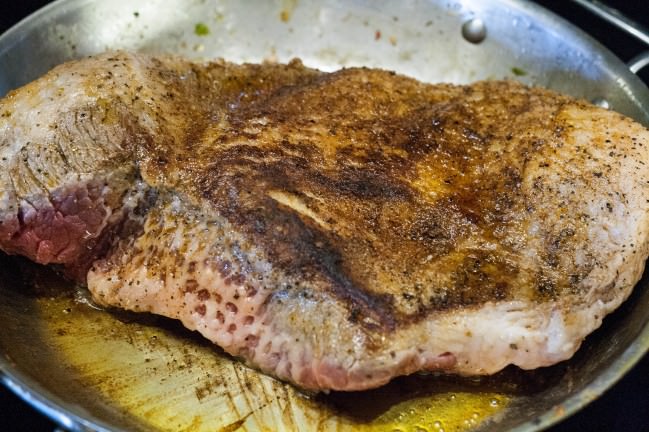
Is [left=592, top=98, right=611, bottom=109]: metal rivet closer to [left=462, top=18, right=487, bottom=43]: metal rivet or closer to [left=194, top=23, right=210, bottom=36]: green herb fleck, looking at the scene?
[left=462, top=18, right=487, bottom=43]: metal rivet

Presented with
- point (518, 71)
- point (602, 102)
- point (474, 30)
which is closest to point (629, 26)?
point (602, 102)

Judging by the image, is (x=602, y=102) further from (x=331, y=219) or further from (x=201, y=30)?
(x=201, y=30)

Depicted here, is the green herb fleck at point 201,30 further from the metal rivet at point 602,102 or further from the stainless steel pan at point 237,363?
the metal rivet at point 602,102

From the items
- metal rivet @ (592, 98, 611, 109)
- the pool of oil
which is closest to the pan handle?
metal rivet @ (592, 98, 611, 109)

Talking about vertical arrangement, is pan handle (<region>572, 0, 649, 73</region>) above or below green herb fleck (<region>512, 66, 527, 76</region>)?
above

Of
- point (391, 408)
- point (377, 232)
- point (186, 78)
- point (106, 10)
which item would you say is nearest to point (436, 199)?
point (377, 232)

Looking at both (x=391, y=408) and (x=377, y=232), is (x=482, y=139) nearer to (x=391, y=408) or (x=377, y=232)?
(x=377, y=232)
